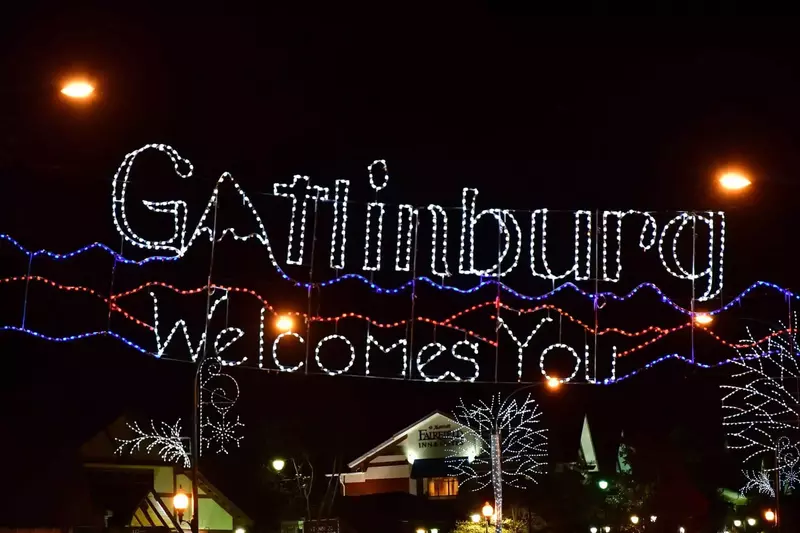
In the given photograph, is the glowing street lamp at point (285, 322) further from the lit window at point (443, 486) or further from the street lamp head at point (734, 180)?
the lit window at point (443, 486)

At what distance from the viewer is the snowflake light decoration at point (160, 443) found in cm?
3023

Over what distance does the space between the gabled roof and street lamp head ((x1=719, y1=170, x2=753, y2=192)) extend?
33769mm

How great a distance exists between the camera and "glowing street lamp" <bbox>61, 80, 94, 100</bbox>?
10.5 m

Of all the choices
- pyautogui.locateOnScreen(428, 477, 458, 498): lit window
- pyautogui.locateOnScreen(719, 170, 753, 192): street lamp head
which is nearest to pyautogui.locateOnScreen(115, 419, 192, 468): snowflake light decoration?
pyautogui.locateOnScreen(428, 477, 458, 498): lit window

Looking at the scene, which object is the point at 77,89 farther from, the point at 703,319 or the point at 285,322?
the point at 703,319

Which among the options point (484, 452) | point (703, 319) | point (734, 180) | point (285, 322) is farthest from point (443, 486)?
point (734, 180)

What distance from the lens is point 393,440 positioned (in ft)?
151

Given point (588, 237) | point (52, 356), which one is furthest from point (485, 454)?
point (588, 237)

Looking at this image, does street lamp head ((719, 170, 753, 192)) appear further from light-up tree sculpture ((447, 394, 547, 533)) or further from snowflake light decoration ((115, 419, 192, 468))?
light-up tree sculpture ((447, 394, 547, 533))

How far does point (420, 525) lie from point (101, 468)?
47.4ft

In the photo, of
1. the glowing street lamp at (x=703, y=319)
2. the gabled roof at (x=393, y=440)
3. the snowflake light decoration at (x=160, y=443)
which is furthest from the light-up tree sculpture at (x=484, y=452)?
the glowing street lamp at (x=703, y=319)

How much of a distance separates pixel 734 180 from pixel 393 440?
1373 inches

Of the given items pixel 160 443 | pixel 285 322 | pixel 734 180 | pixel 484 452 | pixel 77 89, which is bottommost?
pixel 484 452

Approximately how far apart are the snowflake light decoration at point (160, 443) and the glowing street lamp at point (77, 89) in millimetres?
19176
